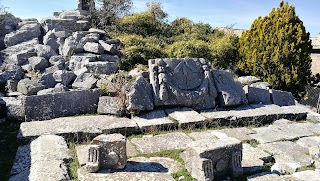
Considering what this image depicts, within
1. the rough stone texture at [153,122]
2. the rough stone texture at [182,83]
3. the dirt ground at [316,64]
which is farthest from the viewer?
the dirt ground at [316,64]

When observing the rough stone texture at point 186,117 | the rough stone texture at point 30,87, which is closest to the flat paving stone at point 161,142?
the rough stone texture at point 186,117

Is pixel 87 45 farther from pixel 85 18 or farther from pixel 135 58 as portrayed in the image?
pixel 85 18

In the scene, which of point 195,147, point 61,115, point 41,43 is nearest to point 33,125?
point 61,115

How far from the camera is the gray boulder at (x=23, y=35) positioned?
10.9m

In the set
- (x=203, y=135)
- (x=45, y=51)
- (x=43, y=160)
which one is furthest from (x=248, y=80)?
(x=43, y=160)

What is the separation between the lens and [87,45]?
9.70m

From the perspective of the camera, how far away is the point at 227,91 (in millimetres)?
7820

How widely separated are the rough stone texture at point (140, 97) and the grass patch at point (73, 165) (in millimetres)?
1619

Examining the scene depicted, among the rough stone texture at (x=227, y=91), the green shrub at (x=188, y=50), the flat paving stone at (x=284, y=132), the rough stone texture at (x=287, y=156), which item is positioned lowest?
the rough stone texture at (x=287, y=156)

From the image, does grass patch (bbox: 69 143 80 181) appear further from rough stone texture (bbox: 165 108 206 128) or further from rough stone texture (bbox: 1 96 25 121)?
rough stone texture (bbox: 165 108 206 128)

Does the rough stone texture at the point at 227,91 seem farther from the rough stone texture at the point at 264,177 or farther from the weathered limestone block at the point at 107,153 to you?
the weathered limestone block at the point at 107,153

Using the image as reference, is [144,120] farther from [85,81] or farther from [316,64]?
[316,64]

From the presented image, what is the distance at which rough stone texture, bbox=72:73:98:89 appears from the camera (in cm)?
751

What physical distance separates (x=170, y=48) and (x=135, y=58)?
4.99 ft
